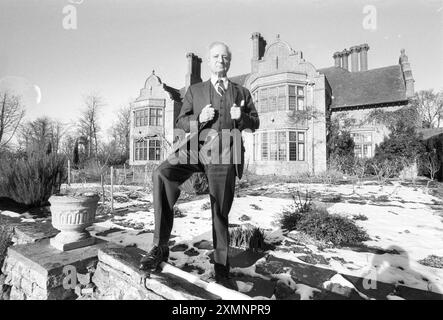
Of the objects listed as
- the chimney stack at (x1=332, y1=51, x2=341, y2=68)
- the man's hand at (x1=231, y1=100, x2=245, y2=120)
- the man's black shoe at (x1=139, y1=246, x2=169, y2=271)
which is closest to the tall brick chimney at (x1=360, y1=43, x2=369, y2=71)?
the chimney stack at (x1=332, y1=51, x2=341, y2=68)

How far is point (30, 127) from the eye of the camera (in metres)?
34.7

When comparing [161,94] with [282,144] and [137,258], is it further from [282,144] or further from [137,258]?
[137,258]

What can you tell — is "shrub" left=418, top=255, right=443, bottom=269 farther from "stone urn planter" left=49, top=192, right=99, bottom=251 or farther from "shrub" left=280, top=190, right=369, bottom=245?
"stone urn planter" left=49, top=192, right=99, bottom=251

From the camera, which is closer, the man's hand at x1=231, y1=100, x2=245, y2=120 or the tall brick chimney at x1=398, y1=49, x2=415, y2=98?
the man's hand at x1=231, y1=100, x2=245, y2=120

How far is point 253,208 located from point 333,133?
12952mm

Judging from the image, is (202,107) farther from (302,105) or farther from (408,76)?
(408,76)

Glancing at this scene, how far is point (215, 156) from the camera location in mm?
Answer: 2033

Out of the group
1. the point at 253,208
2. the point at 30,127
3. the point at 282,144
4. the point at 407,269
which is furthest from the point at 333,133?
the point at 30,127

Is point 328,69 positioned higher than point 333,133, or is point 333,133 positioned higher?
point 328,69

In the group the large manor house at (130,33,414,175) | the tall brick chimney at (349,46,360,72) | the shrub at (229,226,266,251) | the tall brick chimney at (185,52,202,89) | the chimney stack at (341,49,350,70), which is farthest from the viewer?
the chimney stack at (341,49,350,70)

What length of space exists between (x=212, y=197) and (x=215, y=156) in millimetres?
380

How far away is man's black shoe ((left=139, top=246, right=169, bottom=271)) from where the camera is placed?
6.47 feet

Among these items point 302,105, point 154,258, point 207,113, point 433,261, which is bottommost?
point 433,261

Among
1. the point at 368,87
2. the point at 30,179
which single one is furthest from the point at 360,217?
the point at 368,87
